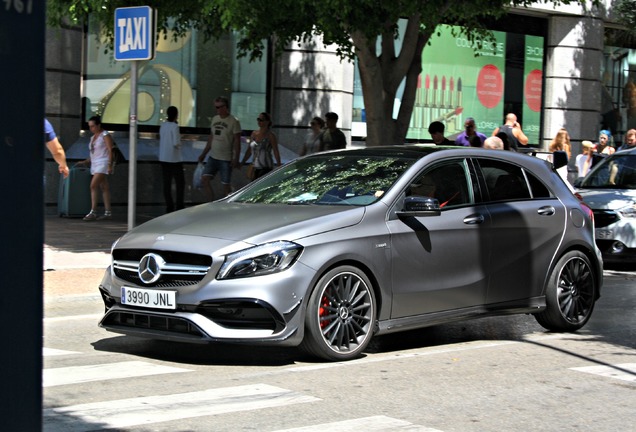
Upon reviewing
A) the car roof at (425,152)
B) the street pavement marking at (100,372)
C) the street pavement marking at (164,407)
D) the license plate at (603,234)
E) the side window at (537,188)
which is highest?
the car roof at (425,152)

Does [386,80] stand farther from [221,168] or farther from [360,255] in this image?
[360,255]

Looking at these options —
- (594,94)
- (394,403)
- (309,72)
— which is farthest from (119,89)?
(394,403)

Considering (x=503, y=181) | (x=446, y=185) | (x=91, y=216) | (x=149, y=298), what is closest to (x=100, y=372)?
(x=149, y=298)

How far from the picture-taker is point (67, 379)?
21.9 ft

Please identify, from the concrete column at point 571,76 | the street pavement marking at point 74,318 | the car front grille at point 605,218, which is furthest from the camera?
the concrete column at point 571,76

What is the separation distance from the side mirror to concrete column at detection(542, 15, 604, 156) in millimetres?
18457

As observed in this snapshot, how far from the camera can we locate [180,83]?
20547 millimetres

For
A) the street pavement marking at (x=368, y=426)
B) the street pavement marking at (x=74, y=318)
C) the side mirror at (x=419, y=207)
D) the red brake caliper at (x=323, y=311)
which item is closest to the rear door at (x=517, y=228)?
the side mirror at (x=419, y=207)

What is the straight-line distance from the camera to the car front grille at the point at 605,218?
14.7 meters

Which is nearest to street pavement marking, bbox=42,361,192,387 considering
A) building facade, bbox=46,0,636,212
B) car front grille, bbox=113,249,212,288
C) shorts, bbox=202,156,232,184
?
car front grille, bbox=113,249,212,288

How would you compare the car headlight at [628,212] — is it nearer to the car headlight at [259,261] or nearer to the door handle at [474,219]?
the door handle at [474,219]

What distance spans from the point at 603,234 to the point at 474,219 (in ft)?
22.9

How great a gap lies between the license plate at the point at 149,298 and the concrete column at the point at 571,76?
19.6 metres

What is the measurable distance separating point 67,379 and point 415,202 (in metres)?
2.79
